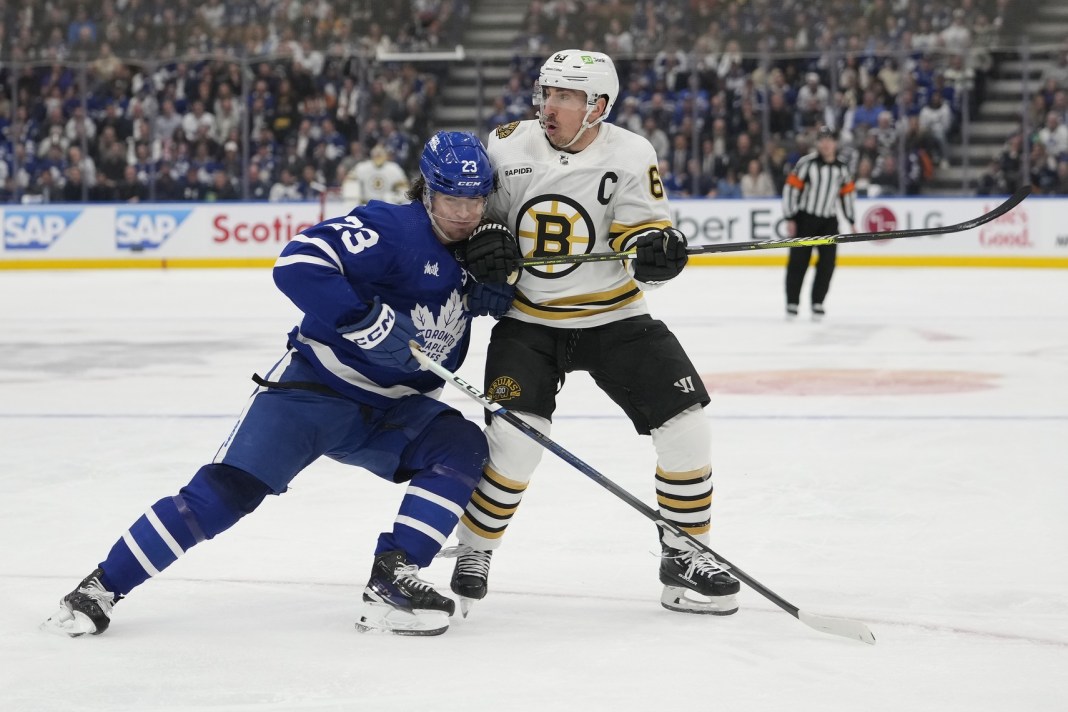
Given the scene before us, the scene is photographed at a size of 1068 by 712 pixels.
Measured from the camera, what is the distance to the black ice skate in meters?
2.82

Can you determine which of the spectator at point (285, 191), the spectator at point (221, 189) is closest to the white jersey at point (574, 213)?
the spectator at point (285, 191)

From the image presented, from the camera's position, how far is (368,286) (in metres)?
2.81

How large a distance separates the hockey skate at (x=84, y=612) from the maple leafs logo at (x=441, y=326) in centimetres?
75

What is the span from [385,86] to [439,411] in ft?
39.3

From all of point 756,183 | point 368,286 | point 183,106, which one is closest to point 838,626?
point 368,286

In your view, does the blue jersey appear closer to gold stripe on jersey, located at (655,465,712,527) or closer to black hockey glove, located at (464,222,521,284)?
black hockey glove, located at (464,222,521,284)

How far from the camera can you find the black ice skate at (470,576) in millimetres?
2818

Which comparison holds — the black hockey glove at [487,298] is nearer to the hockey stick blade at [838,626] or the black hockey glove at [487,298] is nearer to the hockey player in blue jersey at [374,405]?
the hockey player in blue jersey at [374,405]

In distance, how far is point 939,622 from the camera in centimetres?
272

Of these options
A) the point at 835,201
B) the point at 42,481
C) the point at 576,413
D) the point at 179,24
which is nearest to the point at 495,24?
the point at 179,24

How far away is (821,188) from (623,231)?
654 cm

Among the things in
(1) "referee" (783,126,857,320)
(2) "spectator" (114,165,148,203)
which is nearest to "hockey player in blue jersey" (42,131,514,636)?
(1) "referee" (783,126,857,320)

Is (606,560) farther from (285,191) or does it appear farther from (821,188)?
(285,191)

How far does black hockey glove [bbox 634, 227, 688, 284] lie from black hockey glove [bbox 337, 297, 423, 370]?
18.2 inches
